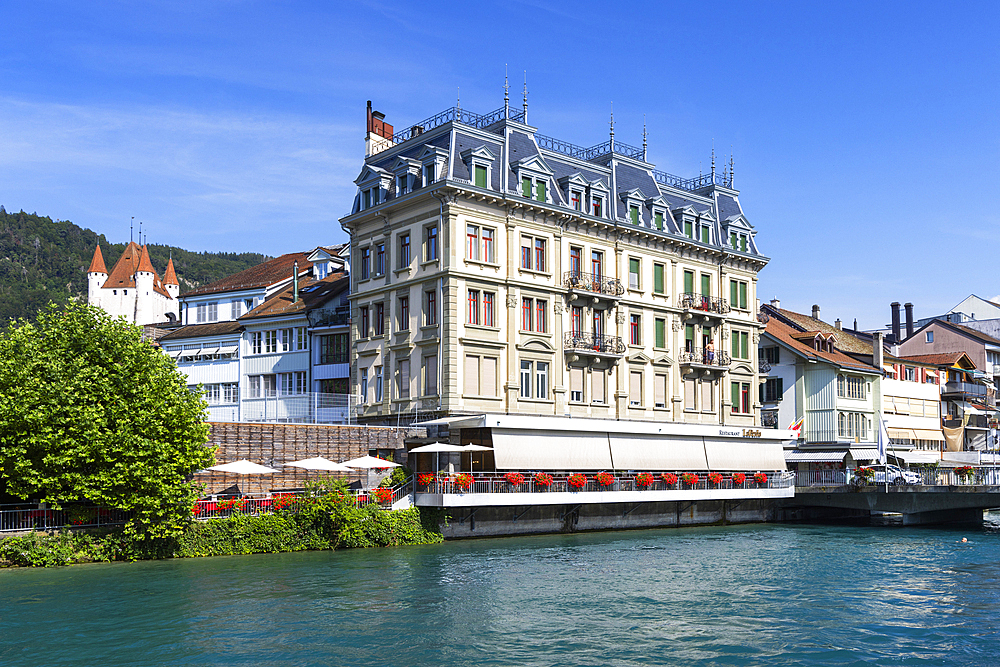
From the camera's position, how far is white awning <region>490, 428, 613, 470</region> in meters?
48.5

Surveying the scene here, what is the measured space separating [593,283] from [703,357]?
417 inches

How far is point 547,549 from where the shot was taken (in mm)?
41562

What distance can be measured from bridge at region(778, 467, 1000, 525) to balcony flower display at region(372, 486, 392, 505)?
90.4 feet

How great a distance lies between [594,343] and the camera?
56.6 metres

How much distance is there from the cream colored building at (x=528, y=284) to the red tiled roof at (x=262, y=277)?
1416 centimetres

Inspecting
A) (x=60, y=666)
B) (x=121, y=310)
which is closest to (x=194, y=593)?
(x=60, y=666)

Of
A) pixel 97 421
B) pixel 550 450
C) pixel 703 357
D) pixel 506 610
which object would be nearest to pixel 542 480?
pixel 550 450

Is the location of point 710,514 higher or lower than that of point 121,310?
lower

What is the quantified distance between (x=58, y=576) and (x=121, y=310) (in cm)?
11237

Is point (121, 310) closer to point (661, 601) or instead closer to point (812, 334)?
point (812, 334)

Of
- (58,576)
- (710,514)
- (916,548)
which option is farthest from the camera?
(710,514)

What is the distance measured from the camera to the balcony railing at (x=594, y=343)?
5566 centimetres

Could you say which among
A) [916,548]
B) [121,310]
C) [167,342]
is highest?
[121,310]

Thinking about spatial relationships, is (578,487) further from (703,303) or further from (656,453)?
(703,303)
